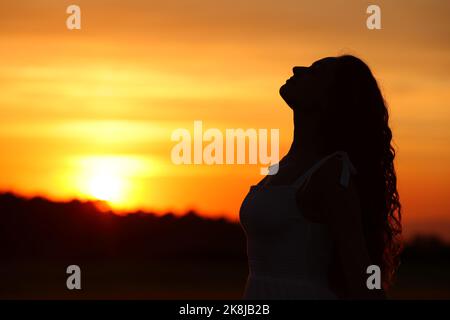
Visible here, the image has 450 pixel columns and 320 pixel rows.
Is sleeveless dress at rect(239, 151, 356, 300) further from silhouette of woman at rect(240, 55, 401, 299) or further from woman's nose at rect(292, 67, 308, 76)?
woman's nose at rect(292, 67, 308, 76)

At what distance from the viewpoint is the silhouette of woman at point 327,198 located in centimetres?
460

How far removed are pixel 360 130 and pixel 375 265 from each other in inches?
32.9

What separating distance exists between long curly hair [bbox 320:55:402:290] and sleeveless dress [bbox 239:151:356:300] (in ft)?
0.69

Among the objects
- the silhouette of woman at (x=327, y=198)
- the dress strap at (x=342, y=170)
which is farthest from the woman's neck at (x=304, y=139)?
the dress strap at (x=342, y=170)

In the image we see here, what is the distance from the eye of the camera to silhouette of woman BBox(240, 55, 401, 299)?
4602mm

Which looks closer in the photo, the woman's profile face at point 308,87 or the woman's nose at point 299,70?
the woman's profile face at point 308,87

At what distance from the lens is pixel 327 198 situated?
4613mm

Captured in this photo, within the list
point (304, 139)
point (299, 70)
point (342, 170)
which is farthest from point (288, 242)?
point (299, 70)

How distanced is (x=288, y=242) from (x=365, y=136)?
82 centimetres

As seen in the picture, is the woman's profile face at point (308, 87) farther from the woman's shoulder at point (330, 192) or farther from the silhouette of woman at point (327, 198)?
the woman's shoulder at point (330, 192)

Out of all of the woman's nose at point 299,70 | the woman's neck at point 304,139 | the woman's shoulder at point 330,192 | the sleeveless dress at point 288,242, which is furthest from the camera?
the woman's nose at point 299,70

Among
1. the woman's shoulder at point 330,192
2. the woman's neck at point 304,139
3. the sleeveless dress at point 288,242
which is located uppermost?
the woman's neck at point 304,139
